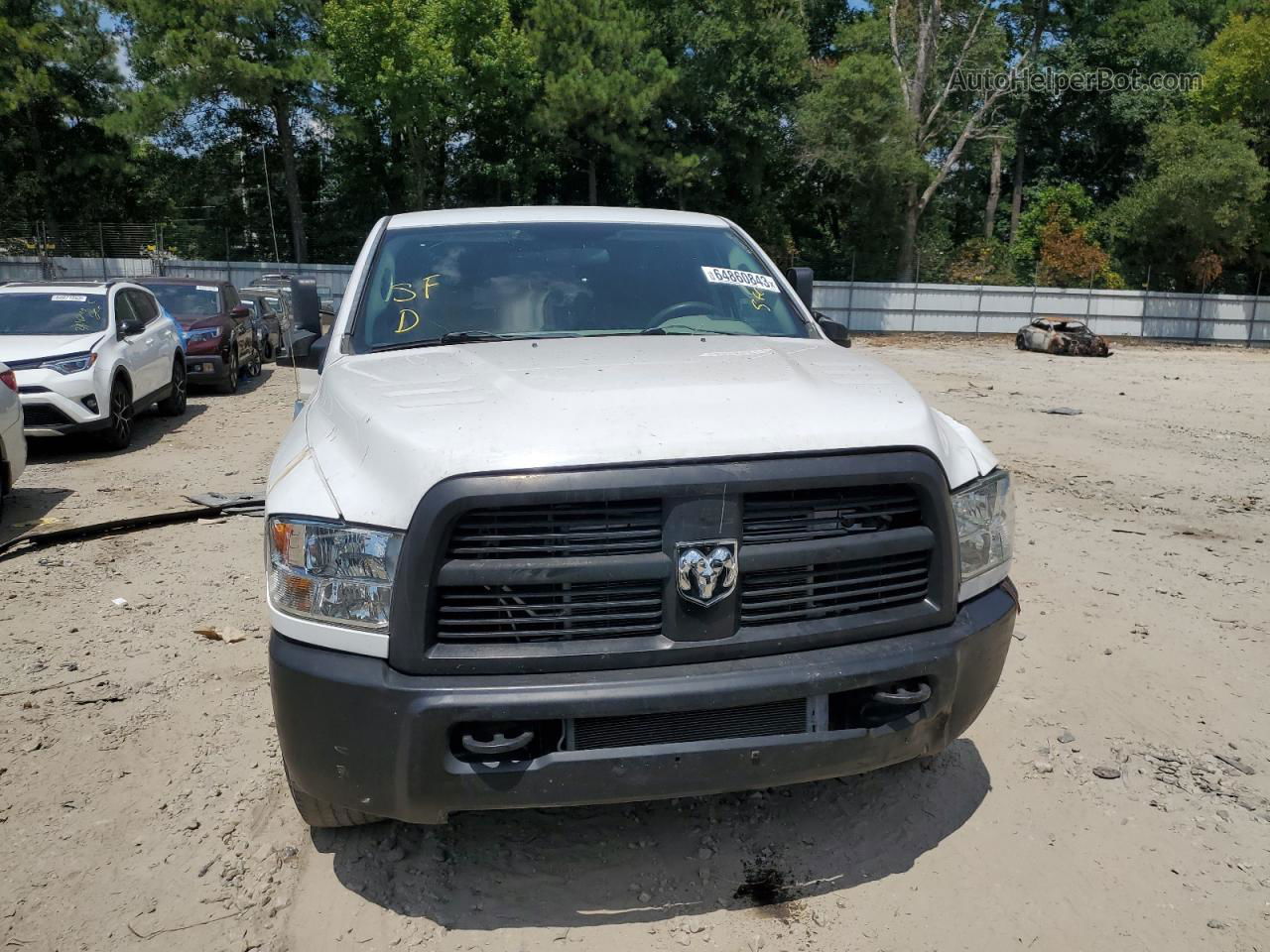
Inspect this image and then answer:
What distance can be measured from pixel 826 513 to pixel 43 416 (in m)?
9.00

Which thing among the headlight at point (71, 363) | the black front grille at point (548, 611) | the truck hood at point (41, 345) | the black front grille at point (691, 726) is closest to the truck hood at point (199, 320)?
the truck hood at point (41, 345)

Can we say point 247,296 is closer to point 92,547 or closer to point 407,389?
point 92,547

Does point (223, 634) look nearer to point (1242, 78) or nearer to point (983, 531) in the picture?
point (983, 531)

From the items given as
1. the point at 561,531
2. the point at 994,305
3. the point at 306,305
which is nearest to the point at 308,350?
the point at 306,305

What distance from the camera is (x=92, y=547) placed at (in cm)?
653

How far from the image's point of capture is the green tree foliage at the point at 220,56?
32.0m

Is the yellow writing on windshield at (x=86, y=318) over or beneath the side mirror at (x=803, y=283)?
beneath

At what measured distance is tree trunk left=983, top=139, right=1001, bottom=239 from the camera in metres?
43.5

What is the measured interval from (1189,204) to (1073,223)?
16.7ft

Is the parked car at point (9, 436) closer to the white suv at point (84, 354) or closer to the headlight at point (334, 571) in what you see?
the white suv at point (84, 354)

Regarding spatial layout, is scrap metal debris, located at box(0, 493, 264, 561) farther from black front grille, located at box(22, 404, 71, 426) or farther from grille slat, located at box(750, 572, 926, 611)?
grille slat, located at box(750, 572, 926, 611)

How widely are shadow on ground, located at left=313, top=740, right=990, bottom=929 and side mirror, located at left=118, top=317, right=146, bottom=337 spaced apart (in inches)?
347

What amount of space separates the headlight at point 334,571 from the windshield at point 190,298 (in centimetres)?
1404

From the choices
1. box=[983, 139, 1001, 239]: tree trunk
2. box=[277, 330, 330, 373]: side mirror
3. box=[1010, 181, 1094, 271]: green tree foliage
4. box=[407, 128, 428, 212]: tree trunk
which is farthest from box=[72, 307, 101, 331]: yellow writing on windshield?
box=[983, 139, 1001, 239]: tree trunk
